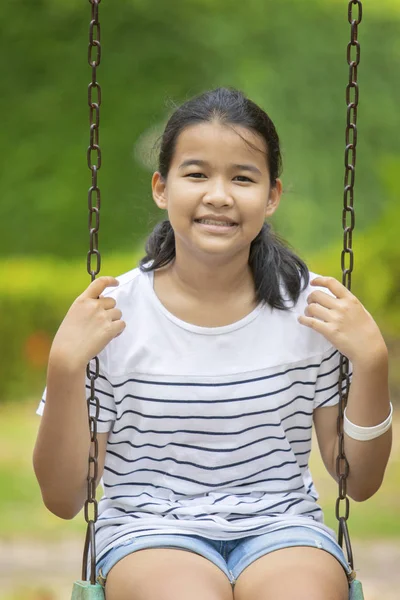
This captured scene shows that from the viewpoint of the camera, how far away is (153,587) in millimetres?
1777

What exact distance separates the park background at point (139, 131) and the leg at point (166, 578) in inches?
170

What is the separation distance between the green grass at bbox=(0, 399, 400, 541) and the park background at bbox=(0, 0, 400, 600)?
0.02m

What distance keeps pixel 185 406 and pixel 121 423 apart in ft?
0.40

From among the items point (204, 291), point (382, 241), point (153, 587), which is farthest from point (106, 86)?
point (153, 587)

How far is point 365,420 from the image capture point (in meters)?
1.97

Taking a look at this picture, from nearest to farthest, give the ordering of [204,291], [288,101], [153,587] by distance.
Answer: [153,587] < [204,291] < [288,101]

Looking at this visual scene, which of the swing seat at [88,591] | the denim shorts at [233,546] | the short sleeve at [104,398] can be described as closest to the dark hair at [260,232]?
the short sleeve at [104,398]

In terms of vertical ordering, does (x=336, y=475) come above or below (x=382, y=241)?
below

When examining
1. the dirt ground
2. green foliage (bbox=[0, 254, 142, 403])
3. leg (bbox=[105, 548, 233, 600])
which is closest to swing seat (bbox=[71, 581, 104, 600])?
leg (bbox=[105, 548, 233, 600])

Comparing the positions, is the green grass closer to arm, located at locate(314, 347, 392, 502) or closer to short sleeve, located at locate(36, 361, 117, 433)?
arm, located at locate(314, 347, 392, 502)

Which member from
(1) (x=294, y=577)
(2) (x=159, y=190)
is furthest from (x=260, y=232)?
(1) (x=294, y=577)

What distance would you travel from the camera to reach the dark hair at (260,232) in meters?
2.02

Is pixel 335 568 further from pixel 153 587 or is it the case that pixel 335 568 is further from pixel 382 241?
pixel 382 241

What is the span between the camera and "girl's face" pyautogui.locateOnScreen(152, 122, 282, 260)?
1.95m
